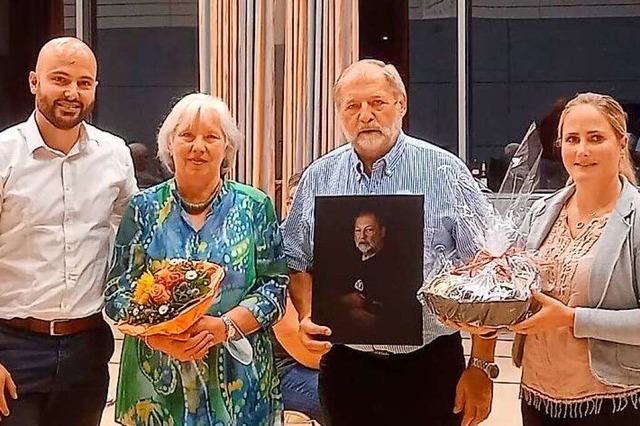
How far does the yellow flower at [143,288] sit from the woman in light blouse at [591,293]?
0.85 metres

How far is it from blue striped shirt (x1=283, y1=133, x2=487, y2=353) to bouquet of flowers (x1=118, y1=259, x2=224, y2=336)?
442mm

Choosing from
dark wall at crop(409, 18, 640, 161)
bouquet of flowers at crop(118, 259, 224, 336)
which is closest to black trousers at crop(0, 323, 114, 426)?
bouquet of flowers at crop(118, 259, 224, 336)

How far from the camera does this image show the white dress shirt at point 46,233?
244 centimetres

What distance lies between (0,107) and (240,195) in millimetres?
4286

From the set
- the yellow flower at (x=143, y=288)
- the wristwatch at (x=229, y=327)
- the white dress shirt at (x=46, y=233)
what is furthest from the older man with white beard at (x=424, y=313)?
the white dress shirt at (x=46, y=233)

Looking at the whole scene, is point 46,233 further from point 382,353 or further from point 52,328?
point 382,353

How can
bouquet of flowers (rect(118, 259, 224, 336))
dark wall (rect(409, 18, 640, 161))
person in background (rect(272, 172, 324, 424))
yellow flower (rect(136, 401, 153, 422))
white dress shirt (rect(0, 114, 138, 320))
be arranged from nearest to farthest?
bouquet of flowers (rect(118, 259, 224, 336))
yellow flower (rect(136, 401, 153, 422))
white dress shirt (rect(0, 114, 138, 320))
person in background (rect(272, 172, 324, 424))
dark wall (rect(409, 18, 640, 161))

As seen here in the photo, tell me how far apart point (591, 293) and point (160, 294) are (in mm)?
1006

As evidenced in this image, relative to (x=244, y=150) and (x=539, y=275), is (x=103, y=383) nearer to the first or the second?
(x=539, y=275)

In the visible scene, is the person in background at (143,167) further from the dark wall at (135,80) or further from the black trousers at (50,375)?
the black trousers at (50,375)

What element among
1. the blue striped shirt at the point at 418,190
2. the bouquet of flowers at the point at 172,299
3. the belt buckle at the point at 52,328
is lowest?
the belt buckle at the point at 52,328

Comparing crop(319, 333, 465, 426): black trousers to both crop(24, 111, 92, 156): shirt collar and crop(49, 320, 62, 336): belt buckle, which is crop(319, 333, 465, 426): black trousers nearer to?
crop(49, 320, 62, 336): belt buckle

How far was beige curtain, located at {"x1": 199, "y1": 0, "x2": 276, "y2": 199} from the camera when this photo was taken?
5.15m

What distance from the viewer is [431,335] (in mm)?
2324
